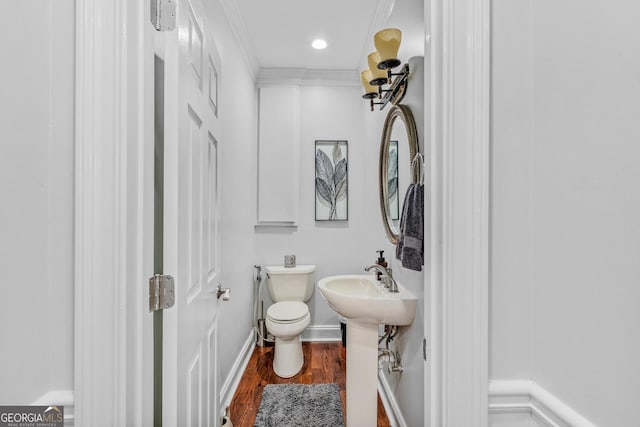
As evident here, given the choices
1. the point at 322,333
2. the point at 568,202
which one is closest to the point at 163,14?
the point at 568,202

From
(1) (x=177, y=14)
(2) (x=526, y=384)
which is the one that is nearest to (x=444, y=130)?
(2) (x=526, y=384)

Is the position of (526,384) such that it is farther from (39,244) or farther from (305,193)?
(305,193)

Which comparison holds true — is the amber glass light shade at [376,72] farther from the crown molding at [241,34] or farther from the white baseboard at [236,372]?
the white baseboard at [236,372]

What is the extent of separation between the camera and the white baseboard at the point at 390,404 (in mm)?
1797

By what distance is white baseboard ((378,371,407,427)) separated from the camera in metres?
1.80

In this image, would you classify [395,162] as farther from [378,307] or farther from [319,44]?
[319,44]

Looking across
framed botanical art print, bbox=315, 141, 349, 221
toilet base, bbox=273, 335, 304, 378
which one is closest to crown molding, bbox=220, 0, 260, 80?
framed botanical art print, bbox=315, 141, 349, 221

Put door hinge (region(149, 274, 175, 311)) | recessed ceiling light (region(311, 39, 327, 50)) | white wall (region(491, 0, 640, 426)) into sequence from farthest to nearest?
1. recessed ceiling light (region(311, 39, 327, 50))
2. door hinge (region(149, 274, 175, 311))
3. white wall (region(491, 0, 640, 426))

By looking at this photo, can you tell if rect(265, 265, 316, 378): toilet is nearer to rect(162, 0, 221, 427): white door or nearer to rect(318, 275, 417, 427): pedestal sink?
rect(318, 275, 417, 427): pedestal sink

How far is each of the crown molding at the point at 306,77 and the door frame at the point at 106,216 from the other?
8.37 feet

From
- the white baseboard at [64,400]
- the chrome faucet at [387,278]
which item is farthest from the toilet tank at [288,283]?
the white baseboard at [64,400]

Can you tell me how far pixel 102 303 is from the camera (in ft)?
2.28

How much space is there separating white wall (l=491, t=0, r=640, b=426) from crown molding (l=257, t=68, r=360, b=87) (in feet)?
8.60

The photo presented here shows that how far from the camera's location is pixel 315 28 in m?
2.45
